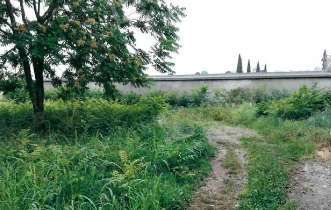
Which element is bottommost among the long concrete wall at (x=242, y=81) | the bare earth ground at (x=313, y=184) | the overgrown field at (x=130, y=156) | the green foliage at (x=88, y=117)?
the bare earth ground at (x=313, y=184)

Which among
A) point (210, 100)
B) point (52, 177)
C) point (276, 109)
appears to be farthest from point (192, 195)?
point (210, 100)

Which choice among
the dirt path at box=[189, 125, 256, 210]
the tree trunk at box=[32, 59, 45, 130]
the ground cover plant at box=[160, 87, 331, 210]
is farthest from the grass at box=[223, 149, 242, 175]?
the tree trunk at box=[32, 59, 45, 130]

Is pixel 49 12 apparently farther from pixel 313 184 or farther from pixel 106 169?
pixel 313 184

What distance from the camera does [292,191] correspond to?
7.43 meters

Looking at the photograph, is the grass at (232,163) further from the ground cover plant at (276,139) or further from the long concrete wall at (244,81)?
the long concrete wall at (244,81)

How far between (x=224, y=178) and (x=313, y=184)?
1458mm

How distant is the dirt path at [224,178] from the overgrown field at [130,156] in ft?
0.55

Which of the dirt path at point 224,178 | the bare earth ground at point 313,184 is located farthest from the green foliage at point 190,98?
the bare earth ground at point 313,184

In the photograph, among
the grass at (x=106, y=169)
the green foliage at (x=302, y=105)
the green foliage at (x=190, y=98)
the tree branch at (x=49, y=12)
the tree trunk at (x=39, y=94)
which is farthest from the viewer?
the green foliage at (x=190, y=98)

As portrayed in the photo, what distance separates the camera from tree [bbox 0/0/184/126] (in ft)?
30.0

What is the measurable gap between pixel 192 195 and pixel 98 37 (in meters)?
4.19

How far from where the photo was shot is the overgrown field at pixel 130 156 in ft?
20.3

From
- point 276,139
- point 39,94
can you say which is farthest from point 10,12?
point 276,139

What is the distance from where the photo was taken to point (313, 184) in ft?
25.7
